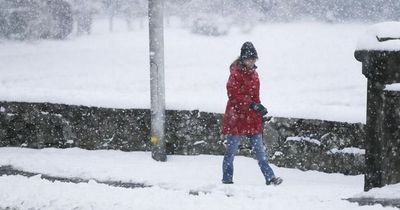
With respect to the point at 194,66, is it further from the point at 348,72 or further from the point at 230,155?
the point at 230,155

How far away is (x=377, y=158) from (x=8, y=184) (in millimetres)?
3124

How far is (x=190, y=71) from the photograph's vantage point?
694 inches

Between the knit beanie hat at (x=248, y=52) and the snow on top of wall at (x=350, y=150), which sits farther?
the snow on top of wall at (x=350, y=150)

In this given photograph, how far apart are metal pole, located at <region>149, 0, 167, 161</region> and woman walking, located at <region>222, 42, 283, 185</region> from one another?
4.04 ft

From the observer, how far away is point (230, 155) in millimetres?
5242

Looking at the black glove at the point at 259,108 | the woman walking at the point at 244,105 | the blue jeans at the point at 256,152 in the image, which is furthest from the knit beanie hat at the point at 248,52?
the blue jeans at the point at 256,152

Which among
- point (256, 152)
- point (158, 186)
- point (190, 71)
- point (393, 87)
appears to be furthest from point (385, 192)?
point (190, 71)

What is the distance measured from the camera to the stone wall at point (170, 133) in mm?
5609

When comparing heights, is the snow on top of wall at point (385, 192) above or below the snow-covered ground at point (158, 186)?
above

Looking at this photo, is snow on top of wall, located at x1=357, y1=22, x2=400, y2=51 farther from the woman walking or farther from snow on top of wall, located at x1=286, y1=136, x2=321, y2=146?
snow on top of wall, located at x1=286, y1=136, x2=321, y2=146

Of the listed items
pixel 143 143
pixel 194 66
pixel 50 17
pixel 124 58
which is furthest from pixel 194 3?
pixel 143 143

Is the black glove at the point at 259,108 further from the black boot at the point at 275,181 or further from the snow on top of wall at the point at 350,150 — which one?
the snow on top of wall at the point at 350,150

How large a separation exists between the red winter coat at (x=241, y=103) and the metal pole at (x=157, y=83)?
126cm

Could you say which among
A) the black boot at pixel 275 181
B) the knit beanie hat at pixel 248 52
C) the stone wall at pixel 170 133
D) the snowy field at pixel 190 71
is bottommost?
the snowy field at pixel 190 71
